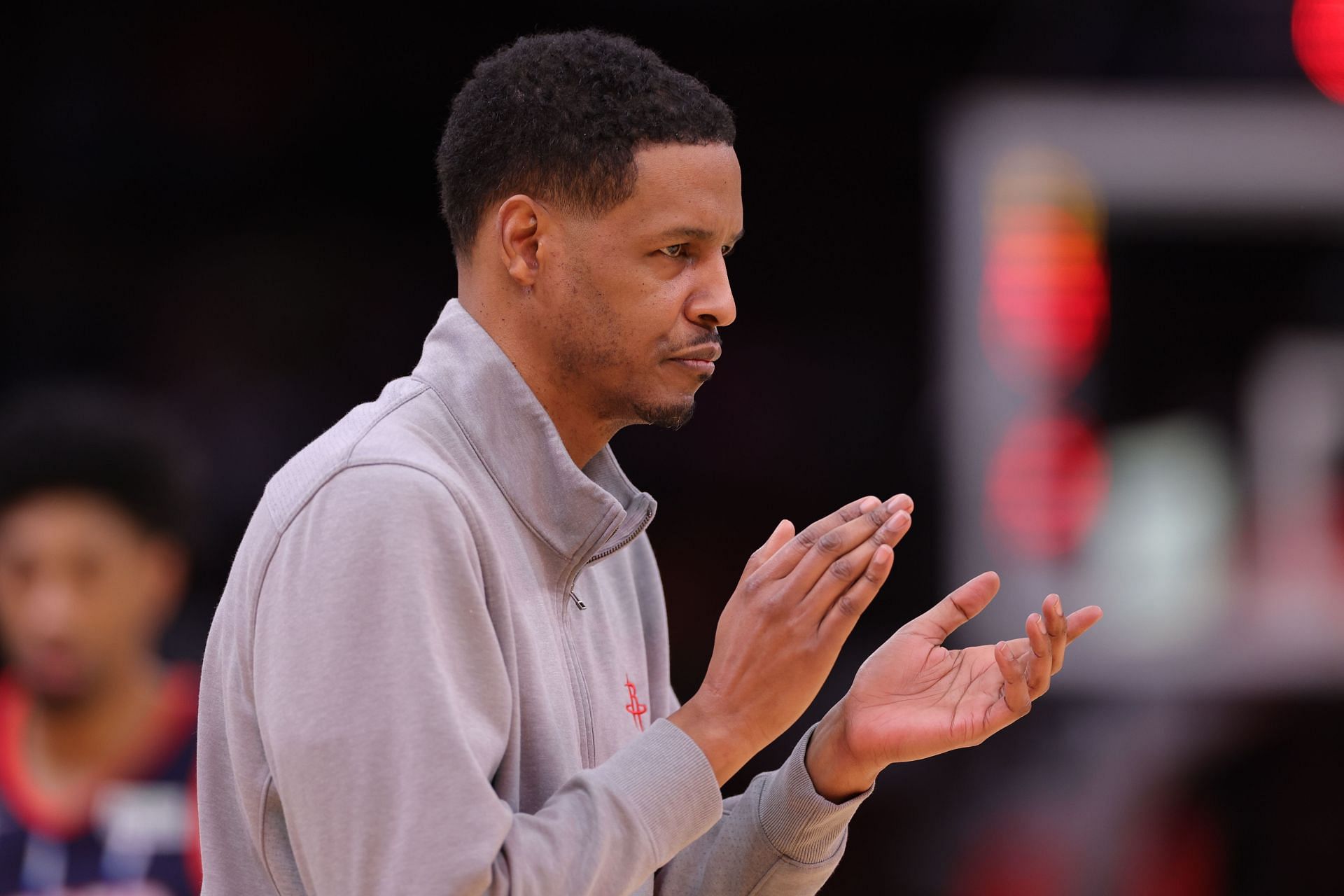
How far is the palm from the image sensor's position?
169 cm

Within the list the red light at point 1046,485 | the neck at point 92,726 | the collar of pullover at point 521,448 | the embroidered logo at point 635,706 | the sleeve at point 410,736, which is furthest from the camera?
the red light at point 1046,485

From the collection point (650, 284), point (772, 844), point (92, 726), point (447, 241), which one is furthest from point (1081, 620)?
point (447, 241)

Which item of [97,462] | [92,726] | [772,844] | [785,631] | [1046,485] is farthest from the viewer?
Answer: [1046,485]

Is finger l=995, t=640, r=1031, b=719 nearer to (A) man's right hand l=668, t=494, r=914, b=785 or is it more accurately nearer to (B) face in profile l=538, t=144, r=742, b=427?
(A) man's right hand l=668, t=494, r=914, b=785

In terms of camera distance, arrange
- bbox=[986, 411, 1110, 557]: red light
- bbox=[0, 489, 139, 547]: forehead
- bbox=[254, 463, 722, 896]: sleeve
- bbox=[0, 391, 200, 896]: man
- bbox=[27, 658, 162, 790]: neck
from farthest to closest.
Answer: bbox=[986, 411, 1110, 557]: red light → bbox=[0, 489, 139, 547]: forehead → bbox=[27, 658, 162, 790]: neck → bbox=[0, 391, 200, 896]: man → bbox=[254, 463, 722, 896]: sleeve

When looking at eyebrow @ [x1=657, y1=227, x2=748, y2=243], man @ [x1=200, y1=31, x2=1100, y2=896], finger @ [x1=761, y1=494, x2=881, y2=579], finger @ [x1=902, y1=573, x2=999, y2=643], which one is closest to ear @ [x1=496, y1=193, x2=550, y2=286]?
man @ [x1=200, y1=31, x2=1100, y2=896]

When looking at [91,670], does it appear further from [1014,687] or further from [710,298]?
[1014,687]

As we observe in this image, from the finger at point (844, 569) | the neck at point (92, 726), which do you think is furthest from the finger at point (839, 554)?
the neck at point (92, 726)

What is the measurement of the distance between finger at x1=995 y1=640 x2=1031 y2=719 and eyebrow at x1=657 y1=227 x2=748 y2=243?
1.81ft

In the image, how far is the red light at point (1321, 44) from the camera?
6.07 m

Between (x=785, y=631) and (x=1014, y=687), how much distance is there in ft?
0.89

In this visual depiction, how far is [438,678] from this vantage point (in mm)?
1433

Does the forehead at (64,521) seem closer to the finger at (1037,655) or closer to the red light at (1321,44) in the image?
the finger at (1037,655)

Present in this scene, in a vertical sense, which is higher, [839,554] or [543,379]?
[543,379]
